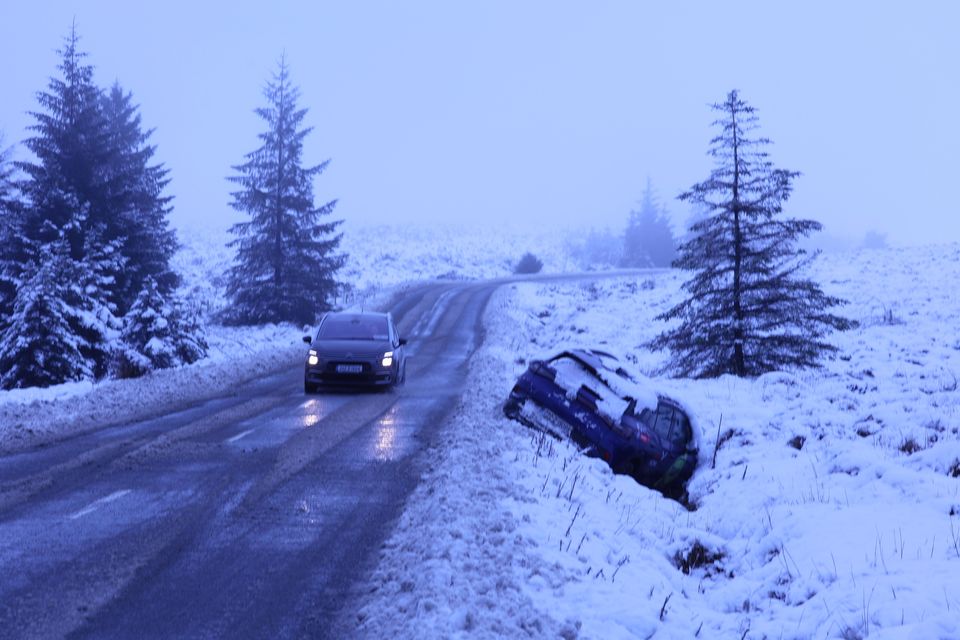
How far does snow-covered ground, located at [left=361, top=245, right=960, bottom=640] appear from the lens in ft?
16.1

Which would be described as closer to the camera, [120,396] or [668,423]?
[668,423]

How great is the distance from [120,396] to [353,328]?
4.99 m

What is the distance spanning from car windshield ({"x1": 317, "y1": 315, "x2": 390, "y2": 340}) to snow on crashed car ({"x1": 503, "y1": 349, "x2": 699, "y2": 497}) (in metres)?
5.85

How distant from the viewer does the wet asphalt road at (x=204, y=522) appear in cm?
478

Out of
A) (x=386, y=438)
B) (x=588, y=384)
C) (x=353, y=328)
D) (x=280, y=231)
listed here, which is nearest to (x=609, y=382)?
(x=588, y=384)

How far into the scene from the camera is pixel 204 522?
21.7 ft

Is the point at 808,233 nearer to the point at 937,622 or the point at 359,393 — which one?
the point at 359,393

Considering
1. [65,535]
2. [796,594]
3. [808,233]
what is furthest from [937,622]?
[808,233]

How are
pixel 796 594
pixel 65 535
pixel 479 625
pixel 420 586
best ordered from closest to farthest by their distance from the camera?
pixel 479 625, pixel 420 586, pixel 796 594, pixel 65 535

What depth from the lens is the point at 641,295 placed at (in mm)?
36500

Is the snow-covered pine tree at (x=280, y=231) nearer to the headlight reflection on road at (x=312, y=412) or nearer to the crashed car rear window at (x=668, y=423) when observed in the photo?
the headlight reflection on road at (x=312, y=412)

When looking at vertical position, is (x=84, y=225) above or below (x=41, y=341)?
above

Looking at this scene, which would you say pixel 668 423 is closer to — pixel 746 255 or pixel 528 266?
pixel 746 255

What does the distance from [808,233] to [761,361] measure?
293 cm
